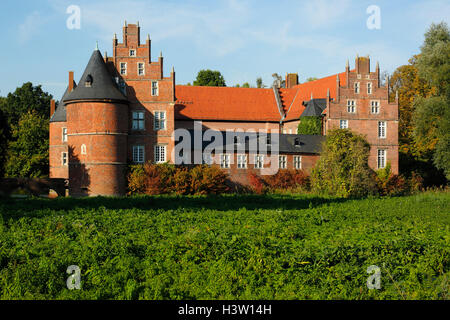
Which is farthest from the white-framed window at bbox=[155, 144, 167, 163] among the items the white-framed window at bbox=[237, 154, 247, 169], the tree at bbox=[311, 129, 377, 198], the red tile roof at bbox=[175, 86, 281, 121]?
the tree at bbox=[311, 129, 377, 198]

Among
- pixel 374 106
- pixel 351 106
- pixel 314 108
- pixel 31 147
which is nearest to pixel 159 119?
pixel 314 108

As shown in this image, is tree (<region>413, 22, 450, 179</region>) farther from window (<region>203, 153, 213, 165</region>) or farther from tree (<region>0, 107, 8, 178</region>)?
tree (<region>0, 107, 8, 178</region>)

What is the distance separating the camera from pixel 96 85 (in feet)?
125

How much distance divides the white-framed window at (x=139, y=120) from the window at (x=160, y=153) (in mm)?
1816

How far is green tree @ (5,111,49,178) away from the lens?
4947 cm

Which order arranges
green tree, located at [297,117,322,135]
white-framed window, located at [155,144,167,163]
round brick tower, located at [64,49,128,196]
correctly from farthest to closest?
green tree, located at [297,117,322,135] → white-framed window, located at [155,144,167,163] → round brick tower, located at [64,49,128,196]

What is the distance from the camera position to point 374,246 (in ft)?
39.7

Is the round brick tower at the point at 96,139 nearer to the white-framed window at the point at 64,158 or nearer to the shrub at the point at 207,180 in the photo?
the shrub at the point at 207,180

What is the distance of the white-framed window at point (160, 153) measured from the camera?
40.5 m

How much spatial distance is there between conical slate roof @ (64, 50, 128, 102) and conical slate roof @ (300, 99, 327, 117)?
1641 cm
